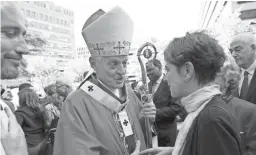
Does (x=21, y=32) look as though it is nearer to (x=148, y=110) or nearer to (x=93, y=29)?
(x=93, y=29)

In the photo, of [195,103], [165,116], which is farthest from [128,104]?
[165,116]

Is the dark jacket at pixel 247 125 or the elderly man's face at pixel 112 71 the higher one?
the elderly man's face at pixel 112 71

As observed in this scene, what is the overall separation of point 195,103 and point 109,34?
135cm

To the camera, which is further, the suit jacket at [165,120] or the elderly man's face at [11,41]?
the suit jacket at [165,120]

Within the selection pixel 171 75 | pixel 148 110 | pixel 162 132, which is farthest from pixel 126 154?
pixel 162 132

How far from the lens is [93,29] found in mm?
2826

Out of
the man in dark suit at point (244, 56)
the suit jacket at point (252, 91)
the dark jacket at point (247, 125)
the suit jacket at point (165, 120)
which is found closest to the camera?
the dark jacket at point (247, 125)

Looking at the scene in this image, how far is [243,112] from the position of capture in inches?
109

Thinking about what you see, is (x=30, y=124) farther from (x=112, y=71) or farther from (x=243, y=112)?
(x=243, y=112)

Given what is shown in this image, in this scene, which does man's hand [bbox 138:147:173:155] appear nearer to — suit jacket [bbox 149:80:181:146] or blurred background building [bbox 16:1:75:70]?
suit jacket [bbox 149:80:181:146]

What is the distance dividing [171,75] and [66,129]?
967mm

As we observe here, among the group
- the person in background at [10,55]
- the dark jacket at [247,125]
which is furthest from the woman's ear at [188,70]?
the dark jacket at [247,125]

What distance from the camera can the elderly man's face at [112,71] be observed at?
2672 millimetres

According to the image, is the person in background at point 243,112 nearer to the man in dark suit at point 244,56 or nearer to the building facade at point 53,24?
the man in dark suit at point 244,56
